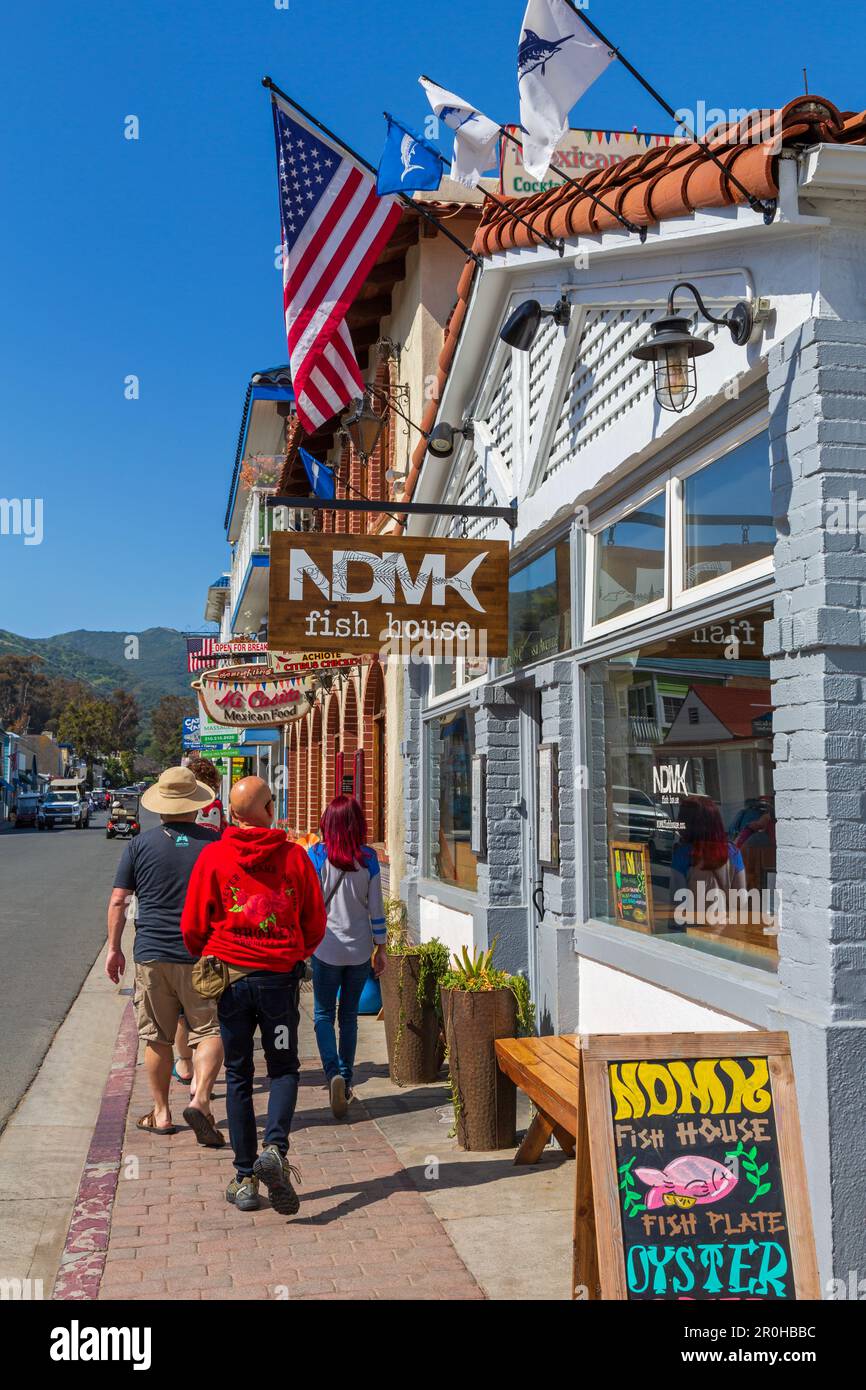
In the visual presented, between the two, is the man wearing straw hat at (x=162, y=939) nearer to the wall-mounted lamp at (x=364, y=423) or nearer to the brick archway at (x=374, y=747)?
the wall-mounted lamp at (x=364, y=423)

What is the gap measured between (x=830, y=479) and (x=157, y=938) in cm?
434

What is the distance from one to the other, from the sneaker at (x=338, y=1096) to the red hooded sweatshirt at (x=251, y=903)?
164 centimetres

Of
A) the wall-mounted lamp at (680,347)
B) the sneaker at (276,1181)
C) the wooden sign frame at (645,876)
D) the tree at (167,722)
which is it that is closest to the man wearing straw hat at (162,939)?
the sneaker at (276,1181)

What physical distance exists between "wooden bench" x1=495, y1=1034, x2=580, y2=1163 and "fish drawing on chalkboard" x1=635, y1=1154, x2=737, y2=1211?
943 millimetres

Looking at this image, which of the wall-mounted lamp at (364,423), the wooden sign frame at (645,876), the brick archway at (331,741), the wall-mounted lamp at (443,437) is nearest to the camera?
the wooden sign frame at (645,876)

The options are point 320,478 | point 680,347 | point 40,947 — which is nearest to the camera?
point 680,347

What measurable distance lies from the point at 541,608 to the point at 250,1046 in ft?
11.3

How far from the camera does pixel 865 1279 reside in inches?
155

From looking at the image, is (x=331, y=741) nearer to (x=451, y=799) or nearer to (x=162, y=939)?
(x=451, y=799)

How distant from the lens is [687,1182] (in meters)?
3.65

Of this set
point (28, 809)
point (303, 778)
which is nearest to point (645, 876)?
point (303, 778)

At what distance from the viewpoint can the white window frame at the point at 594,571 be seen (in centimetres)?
566
